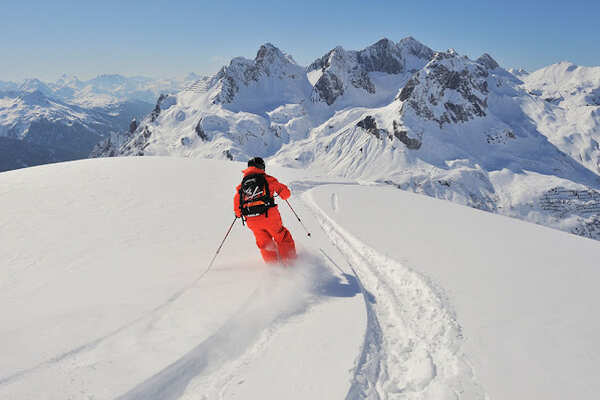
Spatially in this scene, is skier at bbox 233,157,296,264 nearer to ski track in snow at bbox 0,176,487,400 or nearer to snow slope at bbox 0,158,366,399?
snow slope at bbox 0,158,366,399

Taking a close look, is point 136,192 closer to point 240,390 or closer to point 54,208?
point 54,208

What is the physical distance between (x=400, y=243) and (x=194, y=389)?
640cm

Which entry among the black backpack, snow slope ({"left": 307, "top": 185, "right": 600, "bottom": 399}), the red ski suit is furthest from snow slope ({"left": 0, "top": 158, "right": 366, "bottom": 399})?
the black backpack

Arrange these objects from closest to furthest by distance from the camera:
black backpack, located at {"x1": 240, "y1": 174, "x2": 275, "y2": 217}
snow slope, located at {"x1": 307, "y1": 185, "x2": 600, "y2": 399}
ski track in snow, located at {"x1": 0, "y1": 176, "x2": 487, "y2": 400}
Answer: ski track in snow, located at {"x1": 0, "y1": 176, "x2": 487, "y2": 400}
snow slope, located at {"x1": 307, "y1": 185, "x2": 600, "y2": 399}
black backpack, located at {"x1": 240, "y1": 174, "x2": 275, "y2": 217}

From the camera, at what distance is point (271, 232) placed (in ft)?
25.2

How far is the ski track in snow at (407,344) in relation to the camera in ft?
13.3

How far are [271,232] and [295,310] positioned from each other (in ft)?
7.96

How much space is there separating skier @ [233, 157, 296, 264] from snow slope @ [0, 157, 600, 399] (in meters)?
0.46

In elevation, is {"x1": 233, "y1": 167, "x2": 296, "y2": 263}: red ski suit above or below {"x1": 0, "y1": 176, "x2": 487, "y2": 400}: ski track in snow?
above

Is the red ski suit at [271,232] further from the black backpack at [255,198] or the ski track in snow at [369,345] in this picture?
the ski track in snow at [369,345]

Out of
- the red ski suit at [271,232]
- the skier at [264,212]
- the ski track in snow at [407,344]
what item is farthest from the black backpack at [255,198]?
the ski track in snow at [407,344]

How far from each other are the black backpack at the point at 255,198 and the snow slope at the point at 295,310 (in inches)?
53.8

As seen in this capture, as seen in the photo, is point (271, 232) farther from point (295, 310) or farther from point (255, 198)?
point (295, 310)

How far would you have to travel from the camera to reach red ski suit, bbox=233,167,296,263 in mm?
7566
